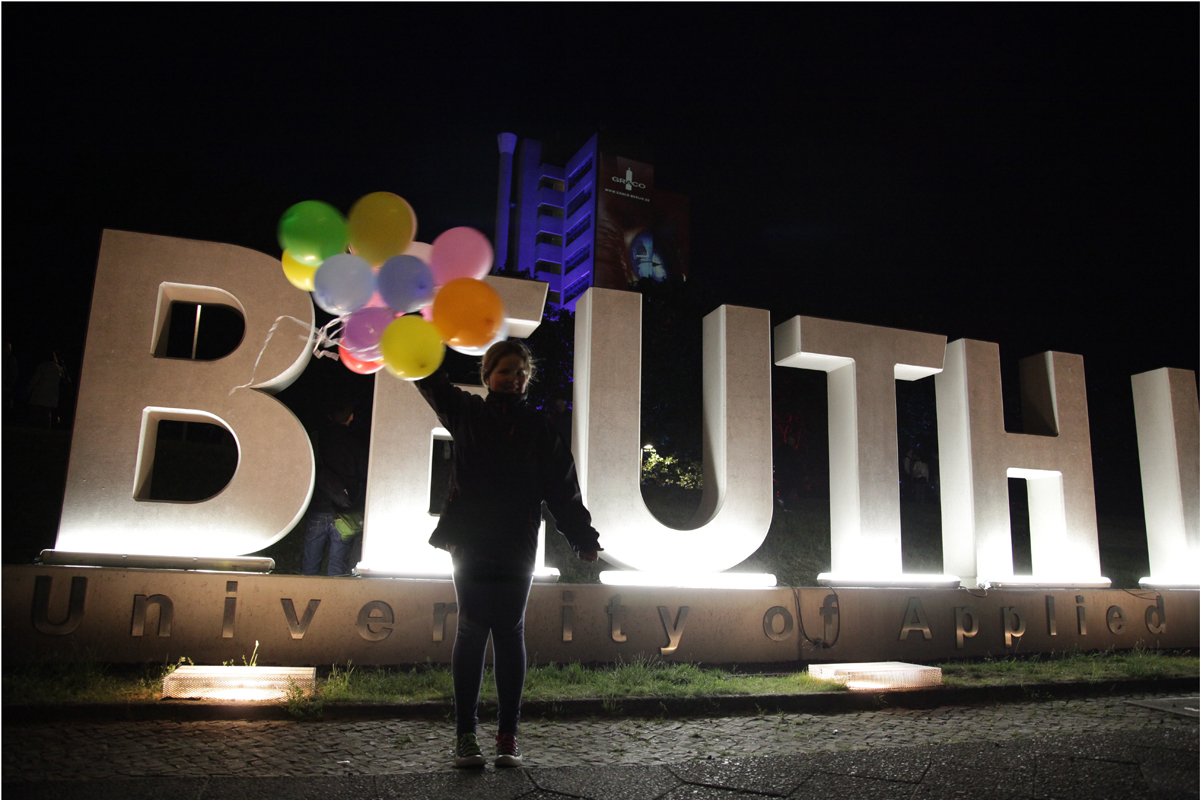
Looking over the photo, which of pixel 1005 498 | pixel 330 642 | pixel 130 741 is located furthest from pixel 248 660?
pixel 1005 498

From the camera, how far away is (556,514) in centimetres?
346

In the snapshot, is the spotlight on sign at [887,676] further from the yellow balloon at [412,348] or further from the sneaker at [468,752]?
the yellow balloon at [412,348]

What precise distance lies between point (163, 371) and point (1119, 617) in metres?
8.94

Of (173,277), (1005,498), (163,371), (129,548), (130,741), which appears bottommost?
(130,741)

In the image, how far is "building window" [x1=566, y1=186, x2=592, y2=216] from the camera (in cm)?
6788

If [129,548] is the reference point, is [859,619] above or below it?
below

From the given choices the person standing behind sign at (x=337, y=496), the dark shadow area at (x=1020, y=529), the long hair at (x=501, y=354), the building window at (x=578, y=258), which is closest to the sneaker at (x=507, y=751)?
the long hair at (x=501, y=354)

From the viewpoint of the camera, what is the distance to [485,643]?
318 cm

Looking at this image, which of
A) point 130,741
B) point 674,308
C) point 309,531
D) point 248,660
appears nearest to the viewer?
point 130,741

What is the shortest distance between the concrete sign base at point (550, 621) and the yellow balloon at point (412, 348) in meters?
2.68

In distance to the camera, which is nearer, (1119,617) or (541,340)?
(1119,617)

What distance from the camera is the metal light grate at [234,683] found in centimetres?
413

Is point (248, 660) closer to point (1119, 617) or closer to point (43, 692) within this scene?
point (43, 692)

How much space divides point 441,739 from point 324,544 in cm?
341
